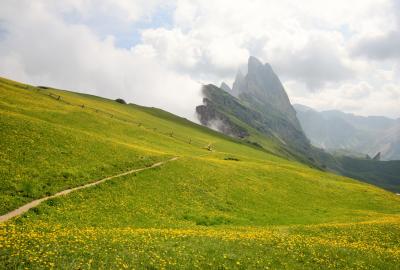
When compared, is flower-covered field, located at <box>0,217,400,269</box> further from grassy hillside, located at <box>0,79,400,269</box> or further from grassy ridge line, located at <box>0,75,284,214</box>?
grassy ridge line, located at <box>0,75,284,214</box>

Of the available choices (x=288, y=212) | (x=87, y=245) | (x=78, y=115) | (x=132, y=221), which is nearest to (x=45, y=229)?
(x=87, y=245)

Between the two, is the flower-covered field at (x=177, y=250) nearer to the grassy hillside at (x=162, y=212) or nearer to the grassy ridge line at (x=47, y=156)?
the grassy hillside at (x=162, y=212)

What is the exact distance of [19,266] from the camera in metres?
16.3

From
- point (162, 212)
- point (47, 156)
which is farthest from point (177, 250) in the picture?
point (47, 156)

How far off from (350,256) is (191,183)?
30.2m

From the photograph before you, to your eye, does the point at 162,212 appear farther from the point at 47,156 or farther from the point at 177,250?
the point at 177,250

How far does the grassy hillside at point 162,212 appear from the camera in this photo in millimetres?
21542

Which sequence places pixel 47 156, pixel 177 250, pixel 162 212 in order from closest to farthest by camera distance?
1. pixel 177 250
2. pixel 162 212
3. pixel 47 156

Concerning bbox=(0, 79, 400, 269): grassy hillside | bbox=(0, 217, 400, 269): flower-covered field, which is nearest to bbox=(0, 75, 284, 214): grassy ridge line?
bbox=(0, 79, 400, 269): grassy hillside

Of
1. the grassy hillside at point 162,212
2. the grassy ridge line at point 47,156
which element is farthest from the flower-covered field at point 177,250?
the grassy ridge line at point 47,156

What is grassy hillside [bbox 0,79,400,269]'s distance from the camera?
21542 millimetres

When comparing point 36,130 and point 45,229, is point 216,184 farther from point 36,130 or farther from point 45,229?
point 45,229

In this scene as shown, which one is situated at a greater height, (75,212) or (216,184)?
(216,184)

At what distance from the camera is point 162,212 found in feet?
135
